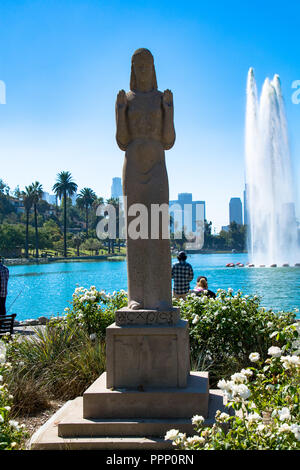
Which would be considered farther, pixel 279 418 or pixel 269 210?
pixel 269 210

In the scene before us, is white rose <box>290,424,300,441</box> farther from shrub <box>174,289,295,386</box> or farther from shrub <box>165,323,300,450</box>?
shrub <box>174,289,295,386</box>

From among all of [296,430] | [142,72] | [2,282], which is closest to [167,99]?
[142,72]

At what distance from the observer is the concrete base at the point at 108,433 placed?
3754 mm

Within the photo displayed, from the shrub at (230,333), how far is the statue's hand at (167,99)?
2.77 meters

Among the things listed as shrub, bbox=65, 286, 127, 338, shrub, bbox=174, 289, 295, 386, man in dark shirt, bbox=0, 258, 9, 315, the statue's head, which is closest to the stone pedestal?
shrub, bbox=174, 289, 295, 386

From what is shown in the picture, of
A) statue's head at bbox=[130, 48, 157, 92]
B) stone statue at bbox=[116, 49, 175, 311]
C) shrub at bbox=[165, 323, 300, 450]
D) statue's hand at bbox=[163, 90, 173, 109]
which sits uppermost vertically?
statue's head at bbox=[130, 48, 157, 92]

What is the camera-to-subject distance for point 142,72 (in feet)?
15.9

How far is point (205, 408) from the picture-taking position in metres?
4.01

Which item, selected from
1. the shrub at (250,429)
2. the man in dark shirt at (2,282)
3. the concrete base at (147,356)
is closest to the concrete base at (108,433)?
the concrete base at (147,356)

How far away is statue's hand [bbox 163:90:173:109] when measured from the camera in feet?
15.6

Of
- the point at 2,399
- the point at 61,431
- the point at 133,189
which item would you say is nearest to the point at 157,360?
the point at 61,431

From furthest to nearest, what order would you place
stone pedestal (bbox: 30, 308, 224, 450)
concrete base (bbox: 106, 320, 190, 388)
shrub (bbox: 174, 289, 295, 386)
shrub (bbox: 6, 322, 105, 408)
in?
shrub (bbox: 174, 289, 295, 386) → shrub (bbox: 6, 322, 105, 408) → concrete base (bbox: 106, 320, 190, 388) → stone pedestal (bbox: 30, 308, 224, 450)

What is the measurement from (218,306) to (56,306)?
1580 centimetres
